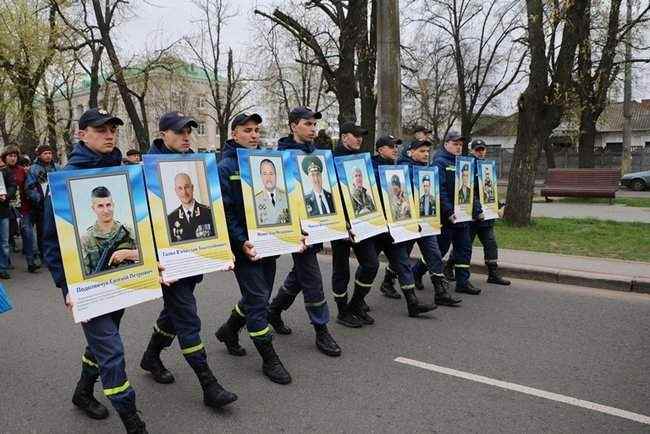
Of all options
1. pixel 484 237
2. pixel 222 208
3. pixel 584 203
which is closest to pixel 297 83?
pixel 584 203

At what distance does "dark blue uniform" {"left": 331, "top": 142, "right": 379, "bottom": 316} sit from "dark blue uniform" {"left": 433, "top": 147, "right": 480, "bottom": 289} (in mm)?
1424

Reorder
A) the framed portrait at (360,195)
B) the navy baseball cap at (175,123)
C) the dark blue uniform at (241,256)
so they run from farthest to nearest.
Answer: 1. the framed portrait at (360,195)
2. the dark blue uniform at (241,256)
3. the navy baseball cap at (175,123)

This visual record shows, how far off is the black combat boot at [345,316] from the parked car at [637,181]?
923 inches

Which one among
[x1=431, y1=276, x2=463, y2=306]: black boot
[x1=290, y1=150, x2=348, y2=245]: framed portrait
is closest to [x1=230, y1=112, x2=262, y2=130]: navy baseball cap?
[x1=290, y1=150, x2=348, y2=245]: framed portrait

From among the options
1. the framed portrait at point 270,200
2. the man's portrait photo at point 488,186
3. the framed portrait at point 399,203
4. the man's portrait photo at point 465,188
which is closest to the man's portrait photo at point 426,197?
the framed portrait at point 399,203

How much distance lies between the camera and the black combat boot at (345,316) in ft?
17.5

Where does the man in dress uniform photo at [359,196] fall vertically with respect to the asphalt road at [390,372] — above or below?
above

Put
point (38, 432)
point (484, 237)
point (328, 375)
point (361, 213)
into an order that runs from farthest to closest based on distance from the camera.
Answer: point (484, 237) < point (361, 213) < point (328, 375) < point (38, 432)

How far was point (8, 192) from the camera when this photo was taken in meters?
8.59

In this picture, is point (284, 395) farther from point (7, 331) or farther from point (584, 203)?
point (584, 203)

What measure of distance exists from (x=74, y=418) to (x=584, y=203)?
1728 cm

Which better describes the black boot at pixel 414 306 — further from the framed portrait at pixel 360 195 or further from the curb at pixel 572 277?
the curb at pixel 572 277

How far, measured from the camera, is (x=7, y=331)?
541 centimetres

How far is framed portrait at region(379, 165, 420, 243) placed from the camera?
535 cm
